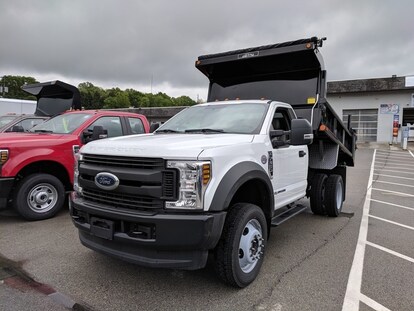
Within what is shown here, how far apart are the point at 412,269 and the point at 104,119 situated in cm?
585

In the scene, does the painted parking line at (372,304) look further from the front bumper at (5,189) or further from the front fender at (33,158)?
the front bumper at (5,189)

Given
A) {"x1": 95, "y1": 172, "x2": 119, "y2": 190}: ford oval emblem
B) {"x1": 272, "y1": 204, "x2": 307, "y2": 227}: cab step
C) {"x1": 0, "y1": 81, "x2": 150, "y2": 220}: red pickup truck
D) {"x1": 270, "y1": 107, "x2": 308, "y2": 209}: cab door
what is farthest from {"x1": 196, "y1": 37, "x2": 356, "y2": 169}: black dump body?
{"x1": 95, "y1": 172, "x2": 119, "y2": 190}: ford oval emblem

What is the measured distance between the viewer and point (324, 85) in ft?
20.0

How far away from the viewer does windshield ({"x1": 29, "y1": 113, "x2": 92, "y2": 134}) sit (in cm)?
680

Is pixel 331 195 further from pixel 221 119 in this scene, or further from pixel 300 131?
pixel 221 119

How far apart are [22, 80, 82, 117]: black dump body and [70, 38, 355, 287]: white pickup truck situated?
23.7ft

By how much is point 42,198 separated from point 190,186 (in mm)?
4078

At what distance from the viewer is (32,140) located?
5918 mm

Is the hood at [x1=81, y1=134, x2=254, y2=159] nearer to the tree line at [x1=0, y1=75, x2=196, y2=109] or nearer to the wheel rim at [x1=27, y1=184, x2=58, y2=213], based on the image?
the wheel rim at [x1=27, y1=184, x2=58, y2=213]

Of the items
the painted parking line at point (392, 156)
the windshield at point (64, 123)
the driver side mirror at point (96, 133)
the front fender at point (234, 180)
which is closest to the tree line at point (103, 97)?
the painted parking line at point (392, 156)

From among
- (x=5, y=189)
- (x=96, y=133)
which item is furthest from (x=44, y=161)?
(x=96, y=133)

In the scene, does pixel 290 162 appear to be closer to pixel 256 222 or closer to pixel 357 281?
pixel 256 222

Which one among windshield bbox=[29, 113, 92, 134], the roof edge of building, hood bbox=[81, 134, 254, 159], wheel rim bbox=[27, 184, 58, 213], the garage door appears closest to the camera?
hood bbox=[81, 134, 254, 159]

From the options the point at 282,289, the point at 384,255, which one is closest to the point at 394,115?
the point at 384,255
